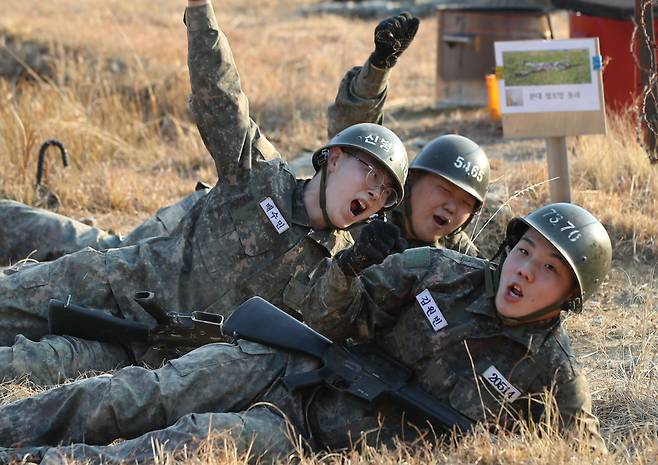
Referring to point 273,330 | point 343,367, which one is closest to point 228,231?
point 273,330

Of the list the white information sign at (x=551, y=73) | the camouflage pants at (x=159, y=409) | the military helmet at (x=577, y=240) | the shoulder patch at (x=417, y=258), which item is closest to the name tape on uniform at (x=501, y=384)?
the military helmet at (x=577, y=240)

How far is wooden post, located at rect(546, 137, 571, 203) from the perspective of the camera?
7.38 metres

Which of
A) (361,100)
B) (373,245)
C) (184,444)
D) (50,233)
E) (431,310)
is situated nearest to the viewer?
(184,444)

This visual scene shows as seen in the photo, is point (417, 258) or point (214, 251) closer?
point (417, 258)

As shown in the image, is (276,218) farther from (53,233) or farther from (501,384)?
(53,233)

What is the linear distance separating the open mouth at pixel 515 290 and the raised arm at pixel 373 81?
2.04 metres

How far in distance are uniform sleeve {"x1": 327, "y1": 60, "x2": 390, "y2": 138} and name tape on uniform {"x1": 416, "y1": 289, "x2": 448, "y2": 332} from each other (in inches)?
81.1

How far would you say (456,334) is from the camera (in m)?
4.54

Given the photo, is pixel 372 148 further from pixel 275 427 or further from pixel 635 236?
pixel 635 236

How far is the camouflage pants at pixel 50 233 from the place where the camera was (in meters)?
7.15

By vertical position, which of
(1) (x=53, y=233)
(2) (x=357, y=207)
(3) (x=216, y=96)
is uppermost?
(3) (x=216, y=96)

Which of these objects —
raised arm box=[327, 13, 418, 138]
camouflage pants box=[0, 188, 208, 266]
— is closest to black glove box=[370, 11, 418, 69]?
raised arm box=[327, 13, 418, 138]

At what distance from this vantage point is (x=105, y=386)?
14.4 feet

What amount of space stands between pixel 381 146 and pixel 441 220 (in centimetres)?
70
